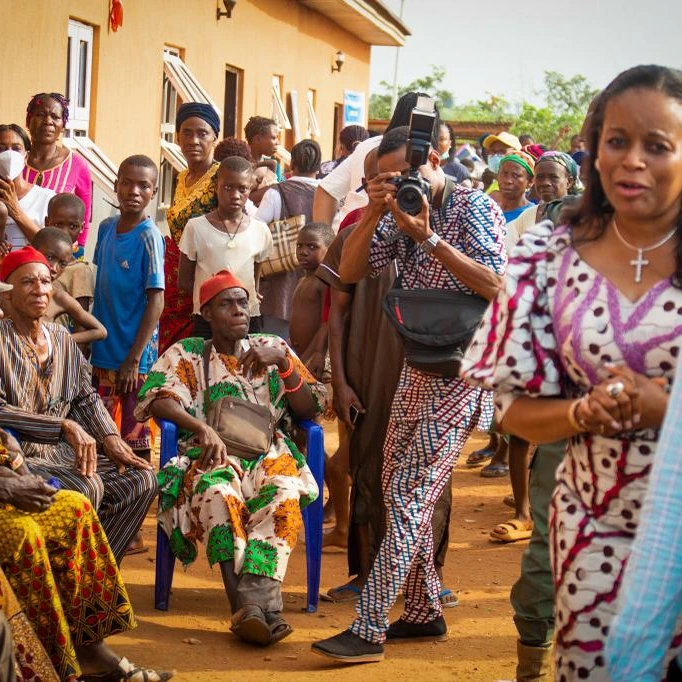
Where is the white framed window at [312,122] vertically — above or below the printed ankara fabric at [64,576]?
above

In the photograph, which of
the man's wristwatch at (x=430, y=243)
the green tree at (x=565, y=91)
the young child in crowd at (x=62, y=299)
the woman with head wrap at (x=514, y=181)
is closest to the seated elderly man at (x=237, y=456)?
the young child in crowd at (x=62, y=299)

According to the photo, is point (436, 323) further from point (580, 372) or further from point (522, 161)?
point (522, 161)

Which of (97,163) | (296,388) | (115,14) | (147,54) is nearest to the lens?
(296,388)

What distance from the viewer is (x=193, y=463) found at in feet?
18.7

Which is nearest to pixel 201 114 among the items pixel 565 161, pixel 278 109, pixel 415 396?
pixel 565 161

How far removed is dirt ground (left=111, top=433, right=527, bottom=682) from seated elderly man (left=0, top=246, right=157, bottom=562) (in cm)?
49

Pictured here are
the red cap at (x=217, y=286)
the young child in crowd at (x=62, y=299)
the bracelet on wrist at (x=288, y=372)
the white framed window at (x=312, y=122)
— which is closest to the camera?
the bracelet on wrist at (x=288, y=372)

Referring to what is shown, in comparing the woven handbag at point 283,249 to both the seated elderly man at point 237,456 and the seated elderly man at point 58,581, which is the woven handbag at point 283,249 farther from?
the seated elderly man at point 58,581

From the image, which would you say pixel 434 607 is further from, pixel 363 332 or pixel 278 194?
pixel 278 194

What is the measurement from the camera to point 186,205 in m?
7.65

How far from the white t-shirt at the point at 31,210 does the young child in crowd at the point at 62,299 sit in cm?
60

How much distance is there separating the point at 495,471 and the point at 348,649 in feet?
14.1

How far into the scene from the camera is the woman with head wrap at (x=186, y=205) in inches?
295

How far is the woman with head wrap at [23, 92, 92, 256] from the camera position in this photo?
24.9 ft
